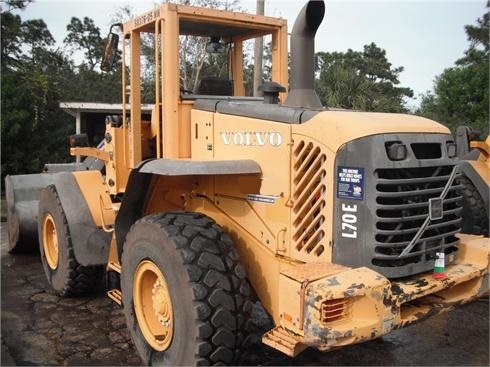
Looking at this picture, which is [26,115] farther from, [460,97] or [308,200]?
[460,97]

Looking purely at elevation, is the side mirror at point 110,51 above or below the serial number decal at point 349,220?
above

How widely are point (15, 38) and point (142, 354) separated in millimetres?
16777

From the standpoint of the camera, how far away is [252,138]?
3.69 meters

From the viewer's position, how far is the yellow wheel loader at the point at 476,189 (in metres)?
5.96

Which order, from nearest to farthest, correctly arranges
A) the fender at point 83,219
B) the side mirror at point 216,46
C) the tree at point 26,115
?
the side mirror at point 216,46 < the fender at point 83,219 < the tree at point 26,115

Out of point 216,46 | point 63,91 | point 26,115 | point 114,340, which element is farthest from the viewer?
point 63,91

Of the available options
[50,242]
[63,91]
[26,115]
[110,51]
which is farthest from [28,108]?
[110,51]

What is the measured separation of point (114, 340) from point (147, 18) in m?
2.72

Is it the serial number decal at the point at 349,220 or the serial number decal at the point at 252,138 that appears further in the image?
the serial number decal at the point at 252,138

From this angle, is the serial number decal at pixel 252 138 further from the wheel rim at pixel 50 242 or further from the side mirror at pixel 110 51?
the wheel rim at pixel 50 242

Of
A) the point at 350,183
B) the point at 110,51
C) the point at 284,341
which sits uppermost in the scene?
the point at 110,51

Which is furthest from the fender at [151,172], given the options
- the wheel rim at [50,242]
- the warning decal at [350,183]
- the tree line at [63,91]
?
the tree line at [63,91]

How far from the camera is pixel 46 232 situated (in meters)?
6.01

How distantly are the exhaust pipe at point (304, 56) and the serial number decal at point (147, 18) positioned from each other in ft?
3.99
